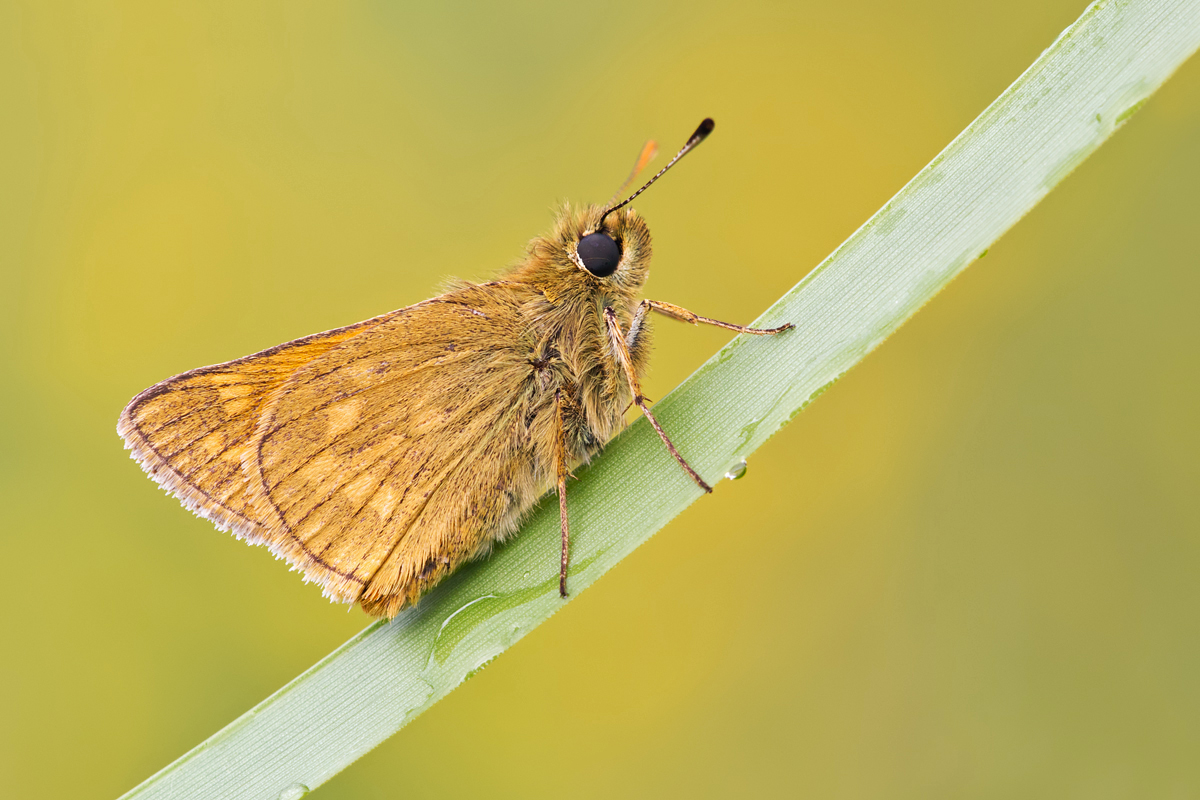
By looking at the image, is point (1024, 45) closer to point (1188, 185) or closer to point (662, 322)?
point (1188, 185)

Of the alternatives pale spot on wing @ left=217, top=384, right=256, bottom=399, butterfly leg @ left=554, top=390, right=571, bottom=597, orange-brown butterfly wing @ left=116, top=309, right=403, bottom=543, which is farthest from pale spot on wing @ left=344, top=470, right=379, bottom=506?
butterfly leg @ left=554, top=390, right=571, bottom=597

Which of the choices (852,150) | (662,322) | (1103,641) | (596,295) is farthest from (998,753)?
(852,150)

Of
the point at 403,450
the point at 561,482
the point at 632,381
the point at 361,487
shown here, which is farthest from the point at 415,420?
the point at 632,381

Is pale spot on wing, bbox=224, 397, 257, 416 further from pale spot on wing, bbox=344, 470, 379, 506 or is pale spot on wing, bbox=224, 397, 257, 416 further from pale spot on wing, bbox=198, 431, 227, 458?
pale spot on wing, bbox=344, 470, 379, 506

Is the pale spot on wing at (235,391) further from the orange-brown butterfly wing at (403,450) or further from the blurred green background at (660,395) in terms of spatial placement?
the blurred green background at (660,395)

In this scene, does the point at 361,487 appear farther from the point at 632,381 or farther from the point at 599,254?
the point at 599,254

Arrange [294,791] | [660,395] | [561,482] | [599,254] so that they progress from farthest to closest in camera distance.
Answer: [660,395] < [599,254] < [561,482] < [294,791]
